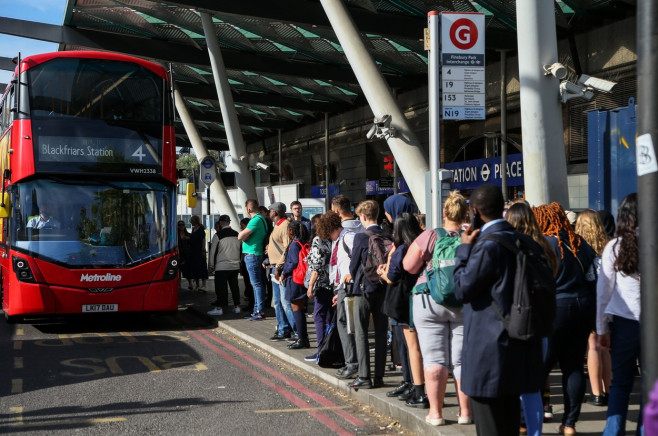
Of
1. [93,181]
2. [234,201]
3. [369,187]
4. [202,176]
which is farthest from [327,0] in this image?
[369,187]

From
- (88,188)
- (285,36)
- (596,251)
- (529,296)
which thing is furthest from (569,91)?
(285,36)

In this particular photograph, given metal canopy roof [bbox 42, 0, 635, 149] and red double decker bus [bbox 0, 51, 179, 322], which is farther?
metal canopy roof [bbox 42, 0, 635, 149]

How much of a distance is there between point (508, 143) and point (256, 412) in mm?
19601

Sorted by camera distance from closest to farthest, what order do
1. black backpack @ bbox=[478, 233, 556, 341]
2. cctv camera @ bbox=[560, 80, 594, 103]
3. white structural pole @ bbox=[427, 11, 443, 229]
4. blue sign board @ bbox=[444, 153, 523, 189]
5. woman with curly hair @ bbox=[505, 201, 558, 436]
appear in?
black backpack @ bbox=[478, 233, 556, 341]
woman with curly hair @ bbox=[505, 201, 558, 436]
white structural pole @ bbox=[427, 11, 443, 229]
cctv camera @ bbox=[560, 80, 594, 103]
blue sign board @ bbox=[444, 153, 523, 189]

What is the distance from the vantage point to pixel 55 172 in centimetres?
1279

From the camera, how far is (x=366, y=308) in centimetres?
793

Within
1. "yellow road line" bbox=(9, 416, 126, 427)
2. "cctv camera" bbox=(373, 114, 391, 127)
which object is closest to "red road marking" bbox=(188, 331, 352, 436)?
"yellow road line" bbox=(9, 416, 126, 427)

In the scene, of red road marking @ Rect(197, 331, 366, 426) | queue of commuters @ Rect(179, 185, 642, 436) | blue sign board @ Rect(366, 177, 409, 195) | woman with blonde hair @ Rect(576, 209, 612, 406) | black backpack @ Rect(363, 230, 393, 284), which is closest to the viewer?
queue of commuters @ Rect(179, 185, 642, 436)

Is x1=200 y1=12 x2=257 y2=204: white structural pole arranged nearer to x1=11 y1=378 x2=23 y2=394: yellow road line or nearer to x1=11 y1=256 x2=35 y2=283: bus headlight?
x1=11 y1=256 x2=35 y2=283: bus headlight

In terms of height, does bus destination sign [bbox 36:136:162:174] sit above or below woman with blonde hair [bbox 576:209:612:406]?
above

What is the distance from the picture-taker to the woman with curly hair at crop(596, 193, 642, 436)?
17.2 ft

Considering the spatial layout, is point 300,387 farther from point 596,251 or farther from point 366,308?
point 596,251

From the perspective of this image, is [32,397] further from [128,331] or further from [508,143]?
[508,143]

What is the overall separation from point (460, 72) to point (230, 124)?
58.9 feet
